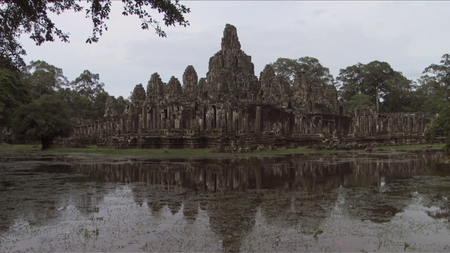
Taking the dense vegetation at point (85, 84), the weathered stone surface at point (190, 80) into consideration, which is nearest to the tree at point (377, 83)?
the dense vegetation at point (85, 84)

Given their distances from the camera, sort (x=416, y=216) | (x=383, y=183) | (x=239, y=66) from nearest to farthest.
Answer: (x=416, y=216), (x=383, y=183), (x=239, y=66)

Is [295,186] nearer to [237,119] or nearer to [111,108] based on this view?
[237,119]

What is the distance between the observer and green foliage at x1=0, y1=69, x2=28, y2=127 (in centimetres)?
3551

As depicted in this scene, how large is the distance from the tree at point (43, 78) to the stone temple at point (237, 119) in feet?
95.2

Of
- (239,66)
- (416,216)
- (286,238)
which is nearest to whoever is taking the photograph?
(286,238)

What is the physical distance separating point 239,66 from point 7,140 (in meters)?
39.1

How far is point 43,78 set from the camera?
86.1m

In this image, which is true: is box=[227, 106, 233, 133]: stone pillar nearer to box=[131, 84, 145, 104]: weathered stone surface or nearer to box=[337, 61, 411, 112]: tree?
box=[131, 84, 145, 104]: weathered stone surface

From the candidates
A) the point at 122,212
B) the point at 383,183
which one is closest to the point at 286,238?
the point at 122,212

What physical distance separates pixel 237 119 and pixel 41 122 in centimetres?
1843

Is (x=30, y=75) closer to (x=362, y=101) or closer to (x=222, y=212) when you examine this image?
(x=362, y=101)

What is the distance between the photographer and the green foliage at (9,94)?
117 ft

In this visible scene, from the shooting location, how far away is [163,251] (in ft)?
18.2

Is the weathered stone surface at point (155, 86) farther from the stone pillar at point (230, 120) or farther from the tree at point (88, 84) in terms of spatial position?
the tree at point (88, 84)
